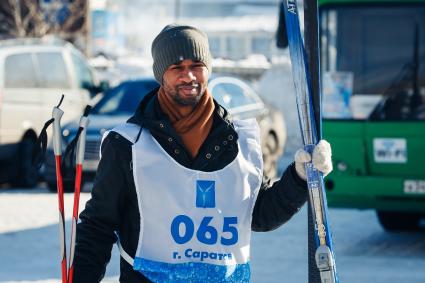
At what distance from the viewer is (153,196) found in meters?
4.09

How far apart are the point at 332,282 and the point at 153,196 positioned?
0.66 metres

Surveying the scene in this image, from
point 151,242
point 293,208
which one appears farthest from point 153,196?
point 293,208

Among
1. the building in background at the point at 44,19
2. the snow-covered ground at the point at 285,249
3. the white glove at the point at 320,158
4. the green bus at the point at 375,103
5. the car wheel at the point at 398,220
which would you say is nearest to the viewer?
the white glove at the point at 320,158

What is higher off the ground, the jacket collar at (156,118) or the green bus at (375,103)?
the jacket collar at (156,118)

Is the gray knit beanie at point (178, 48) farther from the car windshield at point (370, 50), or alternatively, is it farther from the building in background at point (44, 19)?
the building in background at point (44, 19)

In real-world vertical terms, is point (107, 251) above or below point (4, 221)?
above

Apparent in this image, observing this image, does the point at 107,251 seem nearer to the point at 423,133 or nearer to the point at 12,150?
the point at 423,133

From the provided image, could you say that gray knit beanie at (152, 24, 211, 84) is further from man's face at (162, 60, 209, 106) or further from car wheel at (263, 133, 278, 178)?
car wheel at (263, 133, 278, 178)

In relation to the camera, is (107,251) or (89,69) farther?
(89,69)

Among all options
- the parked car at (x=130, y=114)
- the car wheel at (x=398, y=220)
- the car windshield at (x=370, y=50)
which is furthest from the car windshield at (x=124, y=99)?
the car windshield at (x=370, y=50)

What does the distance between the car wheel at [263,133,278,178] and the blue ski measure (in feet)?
39.4

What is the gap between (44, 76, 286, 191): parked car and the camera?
581 inches

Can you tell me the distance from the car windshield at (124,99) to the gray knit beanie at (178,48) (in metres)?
11.8

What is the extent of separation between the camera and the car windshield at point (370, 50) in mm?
11539
